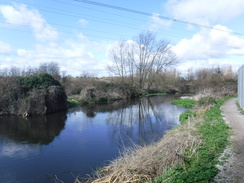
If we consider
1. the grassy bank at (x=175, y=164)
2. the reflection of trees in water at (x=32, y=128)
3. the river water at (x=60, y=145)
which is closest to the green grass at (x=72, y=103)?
the reflection of trees in water at (x=32, y=128)

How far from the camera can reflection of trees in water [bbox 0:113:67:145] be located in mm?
11977

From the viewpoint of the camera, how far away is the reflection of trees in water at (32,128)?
1198cm

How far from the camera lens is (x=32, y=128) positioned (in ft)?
47.1

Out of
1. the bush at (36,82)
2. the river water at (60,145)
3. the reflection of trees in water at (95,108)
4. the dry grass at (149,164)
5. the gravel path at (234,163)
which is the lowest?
the river water at (60,145)

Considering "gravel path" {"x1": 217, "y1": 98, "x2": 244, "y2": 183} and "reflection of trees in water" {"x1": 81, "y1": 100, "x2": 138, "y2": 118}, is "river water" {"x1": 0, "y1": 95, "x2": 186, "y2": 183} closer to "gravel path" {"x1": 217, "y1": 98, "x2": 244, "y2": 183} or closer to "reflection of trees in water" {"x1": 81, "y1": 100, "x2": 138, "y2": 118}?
"gravel path" {"x1": 217, "y1": 98, "x2": 244, "y2": 183}

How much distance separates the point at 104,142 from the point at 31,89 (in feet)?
39.7

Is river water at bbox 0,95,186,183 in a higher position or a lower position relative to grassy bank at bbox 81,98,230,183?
lower

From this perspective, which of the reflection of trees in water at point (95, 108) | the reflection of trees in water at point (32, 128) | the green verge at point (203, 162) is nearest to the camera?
the green verge at point (203, 162)

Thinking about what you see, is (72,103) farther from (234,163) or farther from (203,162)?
(234,163)

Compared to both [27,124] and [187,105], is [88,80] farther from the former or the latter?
[27,124]

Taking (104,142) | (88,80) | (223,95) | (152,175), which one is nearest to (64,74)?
(88,80)

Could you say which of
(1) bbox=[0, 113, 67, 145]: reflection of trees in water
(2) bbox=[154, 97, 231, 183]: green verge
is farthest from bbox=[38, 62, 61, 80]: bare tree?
(2) bbox=[154, 97, 231, 183]: green verge

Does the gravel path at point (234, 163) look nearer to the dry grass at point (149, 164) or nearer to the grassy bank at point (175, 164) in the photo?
the grassy bank at point (175, 164)

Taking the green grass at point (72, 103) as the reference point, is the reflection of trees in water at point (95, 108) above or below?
below
